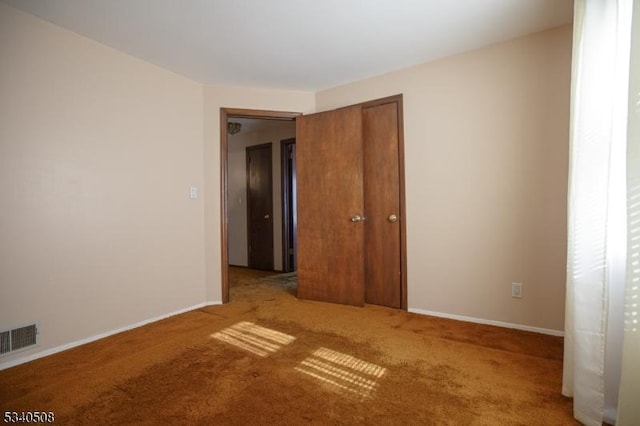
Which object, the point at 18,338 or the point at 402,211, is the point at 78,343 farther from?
the point at 402,211

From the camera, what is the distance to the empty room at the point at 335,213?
4.67 feet

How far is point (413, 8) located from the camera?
6.75 ft

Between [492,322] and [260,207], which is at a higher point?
[260,207]

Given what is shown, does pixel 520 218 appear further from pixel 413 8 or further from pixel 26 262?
pixel 26 262

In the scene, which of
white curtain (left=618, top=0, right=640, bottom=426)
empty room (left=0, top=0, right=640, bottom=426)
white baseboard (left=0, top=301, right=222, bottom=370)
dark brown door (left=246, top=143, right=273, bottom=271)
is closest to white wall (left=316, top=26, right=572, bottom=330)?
empty room (left=0, top=0, right=640, bottom=426)

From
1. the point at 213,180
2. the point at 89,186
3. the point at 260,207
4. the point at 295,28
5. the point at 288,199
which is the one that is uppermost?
the point at 295,28

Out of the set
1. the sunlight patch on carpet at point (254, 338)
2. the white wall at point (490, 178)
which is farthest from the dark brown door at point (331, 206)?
the sunlight patch on carpet at point (254, 338)

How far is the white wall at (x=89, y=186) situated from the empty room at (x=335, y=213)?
1cm

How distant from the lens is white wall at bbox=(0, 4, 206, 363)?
198 centimetres

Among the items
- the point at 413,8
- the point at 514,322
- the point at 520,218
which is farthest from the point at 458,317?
the point at 413,8

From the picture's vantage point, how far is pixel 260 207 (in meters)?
5.27

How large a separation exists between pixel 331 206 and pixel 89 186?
2.09 meters

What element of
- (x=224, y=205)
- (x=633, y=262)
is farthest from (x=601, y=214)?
(x=224, y=205)

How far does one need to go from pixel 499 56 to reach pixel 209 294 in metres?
3.50
